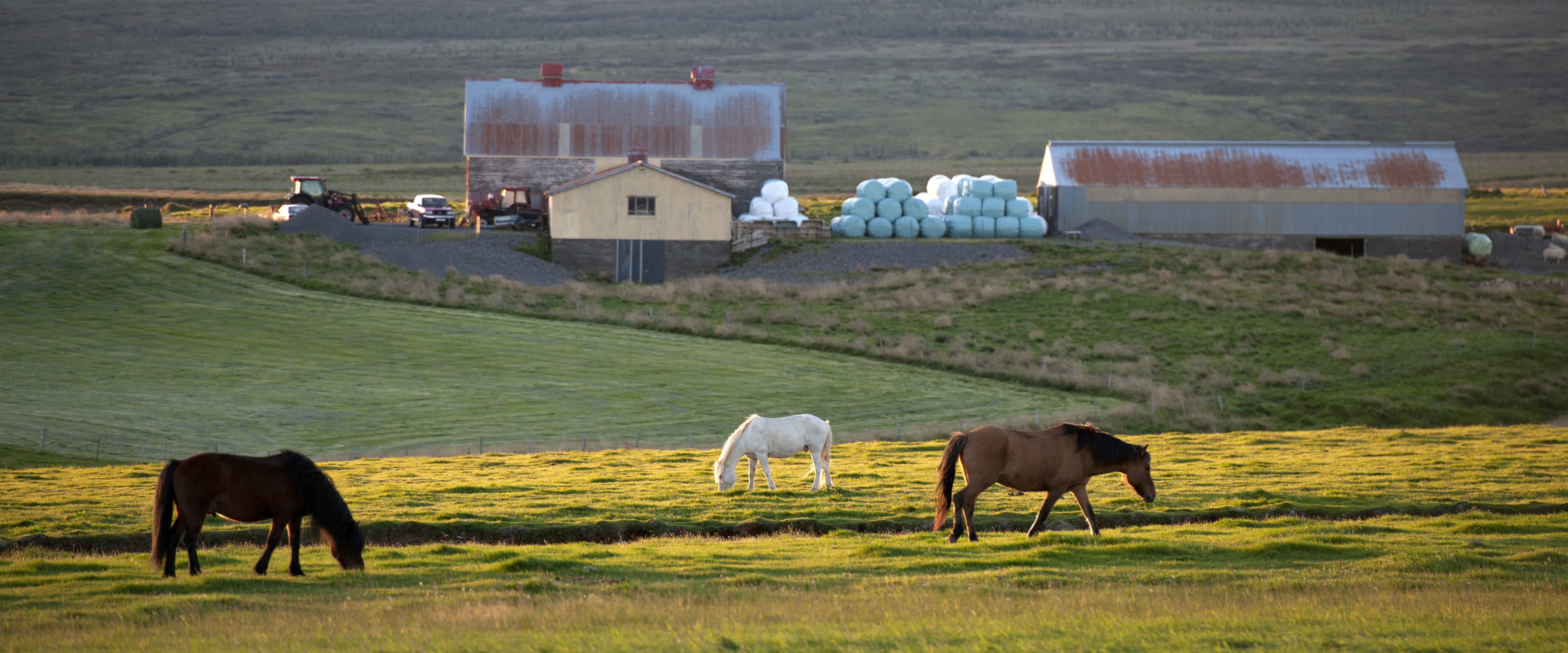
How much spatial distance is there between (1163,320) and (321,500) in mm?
36894

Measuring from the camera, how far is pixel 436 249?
5112 cm

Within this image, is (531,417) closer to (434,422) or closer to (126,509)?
(434,422)

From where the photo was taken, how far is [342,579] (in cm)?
1249

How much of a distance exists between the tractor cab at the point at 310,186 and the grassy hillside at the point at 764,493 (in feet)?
131

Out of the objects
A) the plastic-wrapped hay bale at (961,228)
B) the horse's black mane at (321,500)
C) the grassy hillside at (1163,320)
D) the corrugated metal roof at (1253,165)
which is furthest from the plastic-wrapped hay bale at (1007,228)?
the horse's black mane at (321,500)

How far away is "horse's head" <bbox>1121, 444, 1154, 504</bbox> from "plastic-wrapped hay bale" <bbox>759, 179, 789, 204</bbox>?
46432 mm

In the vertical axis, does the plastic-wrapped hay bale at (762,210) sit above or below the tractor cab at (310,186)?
below

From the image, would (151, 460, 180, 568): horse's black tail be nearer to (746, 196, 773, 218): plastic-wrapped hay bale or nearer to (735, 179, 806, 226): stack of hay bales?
(735, 179, 806, 226): stack of hay bales

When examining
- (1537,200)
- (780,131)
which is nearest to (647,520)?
(780,131)

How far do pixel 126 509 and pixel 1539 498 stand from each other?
21.5m

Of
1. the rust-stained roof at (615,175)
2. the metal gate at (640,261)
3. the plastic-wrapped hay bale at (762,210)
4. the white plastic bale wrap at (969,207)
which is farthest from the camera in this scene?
the white plastic bale wrap at (969,207)

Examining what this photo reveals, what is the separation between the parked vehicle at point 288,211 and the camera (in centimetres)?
5425

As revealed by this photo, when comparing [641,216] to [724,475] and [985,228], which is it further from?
[724,475]

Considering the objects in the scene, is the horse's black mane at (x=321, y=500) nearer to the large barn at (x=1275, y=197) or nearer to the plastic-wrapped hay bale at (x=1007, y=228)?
the plastic-wrapped hay bale at (x=1007, y=228)
